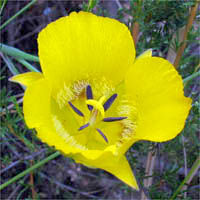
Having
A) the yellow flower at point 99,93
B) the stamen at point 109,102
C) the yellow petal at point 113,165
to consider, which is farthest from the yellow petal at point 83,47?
the yellow petal at point 113,165

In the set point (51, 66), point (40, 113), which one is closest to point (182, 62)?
point (51, 66)

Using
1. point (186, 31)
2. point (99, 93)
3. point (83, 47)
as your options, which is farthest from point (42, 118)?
point (186, 31)

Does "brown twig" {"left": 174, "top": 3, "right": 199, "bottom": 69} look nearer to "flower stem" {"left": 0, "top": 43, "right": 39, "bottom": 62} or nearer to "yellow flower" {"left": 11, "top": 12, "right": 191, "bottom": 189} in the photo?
"yellow flower" {"left": 11, "top": 12, "right": 191, "bottom": 189}

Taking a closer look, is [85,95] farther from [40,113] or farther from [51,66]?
[40,113]

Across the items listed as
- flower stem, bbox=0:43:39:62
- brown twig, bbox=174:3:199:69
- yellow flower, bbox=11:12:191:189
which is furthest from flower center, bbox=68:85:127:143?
brown twig, bbox=174:3:199:69

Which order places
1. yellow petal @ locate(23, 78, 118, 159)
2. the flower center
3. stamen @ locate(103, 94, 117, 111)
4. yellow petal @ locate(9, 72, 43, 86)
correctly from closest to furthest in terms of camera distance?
yellow petal @ locate(23, 78, 118, 159)
yellow petal @ locate(9, 72, 43, 86)
the flower center
stamen @ locate(103, 94, 117, 111)

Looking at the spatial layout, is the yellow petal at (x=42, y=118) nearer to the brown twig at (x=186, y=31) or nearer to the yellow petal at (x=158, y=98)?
the yellow petal at (x=158, y=98)

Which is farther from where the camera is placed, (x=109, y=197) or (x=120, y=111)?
(x=109, y=197)

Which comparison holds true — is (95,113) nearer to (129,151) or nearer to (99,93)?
(99,93)
